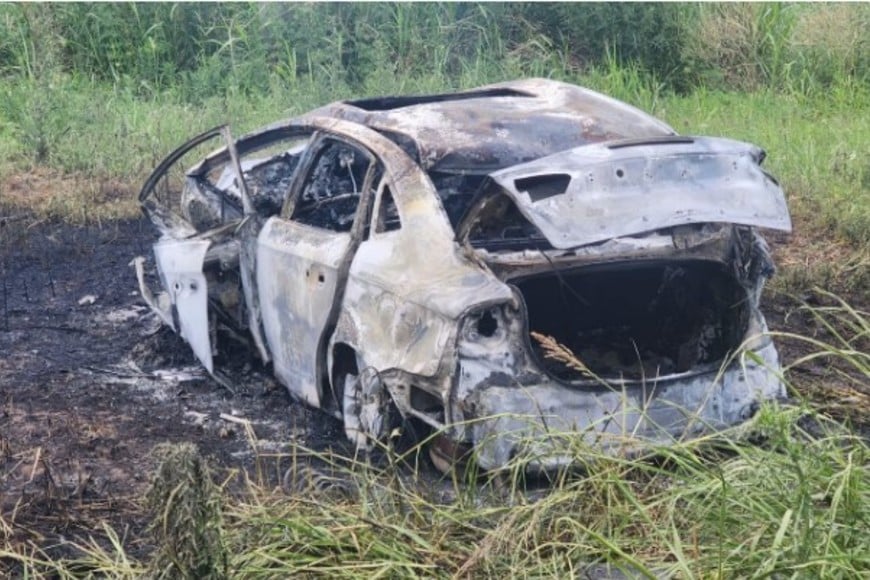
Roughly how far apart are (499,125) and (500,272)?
3.50ft

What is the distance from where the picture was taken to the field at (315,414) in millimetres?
4258

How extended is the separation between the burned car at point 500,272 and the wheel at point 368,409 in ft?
0.04

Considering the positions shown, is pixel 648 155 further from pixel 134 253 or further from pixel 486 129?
pixel 134 253

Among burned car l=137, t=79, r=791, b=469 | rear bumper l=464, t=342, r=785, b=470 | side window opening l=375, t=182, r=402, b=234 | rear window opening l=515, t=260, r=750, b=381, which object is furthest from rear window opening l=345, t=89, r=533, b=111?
rear bumper l=464, t=342, r=785, b=470

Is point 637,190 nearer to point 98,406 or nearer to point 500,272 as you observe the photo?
point 500,272

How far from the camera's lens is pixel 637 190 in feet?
18.7

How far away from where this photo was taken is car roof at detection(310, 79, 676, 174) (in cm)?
637

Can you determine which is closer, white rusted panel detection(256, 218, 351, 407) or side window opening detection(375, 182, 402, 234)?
side window opening detection(375, 182, 402, 234)

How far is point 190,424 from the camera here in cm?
683

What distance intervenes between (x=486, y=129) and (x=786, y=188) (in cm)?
508

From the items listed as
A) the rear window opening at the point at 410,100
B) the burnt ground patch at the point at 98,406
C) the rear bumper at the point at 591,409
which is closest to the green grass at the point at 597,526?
the rear bumper at the point at 591,409

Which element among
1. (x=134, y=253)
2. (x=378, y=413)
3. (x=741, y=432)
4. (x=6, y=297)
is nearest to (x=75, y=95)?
(x=134, y=253)

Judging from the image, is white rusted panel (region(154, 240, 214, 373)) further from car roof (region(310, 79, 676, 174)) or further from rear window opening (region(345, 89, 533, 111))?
rear window opening (region(345, 89, 533, 111))

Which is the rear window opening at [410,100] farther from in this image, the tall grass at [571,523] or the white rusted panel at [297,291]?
the tall grass at [571,523]
